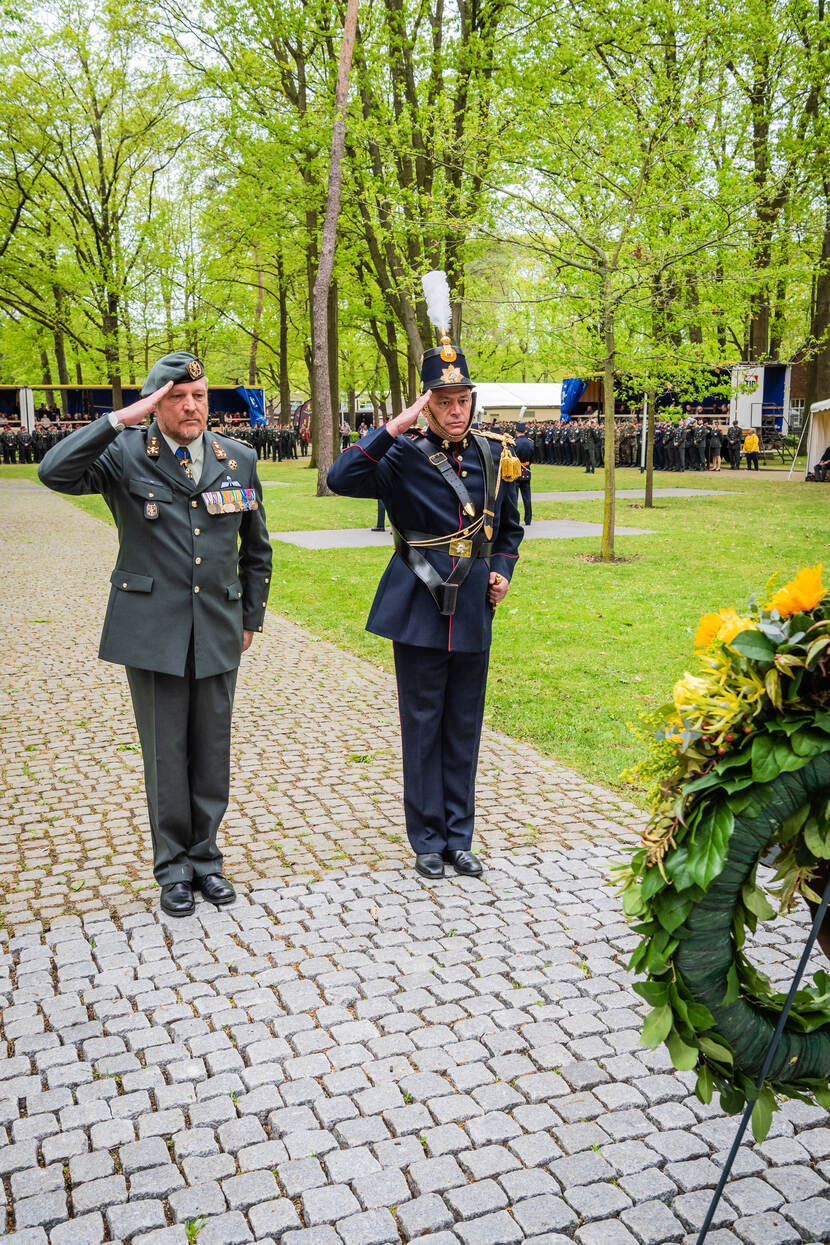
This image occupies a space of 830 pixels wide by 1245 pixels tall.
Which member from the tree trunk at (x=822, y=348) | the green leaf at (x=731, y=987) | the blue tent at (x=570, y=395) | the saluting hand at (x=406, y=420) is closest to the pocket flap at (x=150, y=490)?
the saluting hand at (x=406, y=420)

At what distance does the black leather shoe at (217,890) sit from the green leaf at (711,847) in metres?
2.79

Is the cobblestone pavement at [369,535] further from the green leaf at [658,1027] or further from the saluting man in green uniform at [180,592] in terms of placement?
the green leaf at [658,1027]

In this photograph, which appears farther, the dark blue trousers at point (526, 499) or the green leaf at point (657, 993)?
the dark blue trousers at point (526, 499)

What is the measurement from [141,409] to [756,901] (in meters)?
2.78

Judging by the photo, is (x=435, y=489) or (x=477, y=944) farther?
(x=435, y=489)

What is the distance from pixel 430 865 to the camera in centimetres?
477

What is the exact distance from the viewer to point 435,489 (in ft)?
15.1

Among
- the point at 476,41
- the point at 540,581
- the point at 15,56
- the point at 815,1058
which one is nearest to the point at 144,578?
the point at 815,1058

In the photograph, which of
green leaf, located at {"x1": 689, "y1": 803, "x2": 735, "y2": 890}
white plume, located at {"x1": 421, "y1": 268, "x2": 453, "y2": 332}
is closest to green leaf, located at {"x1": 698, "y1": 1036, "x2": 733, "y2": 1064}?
green leaf, located at {"x1": 689, "y1": 803, "x2": 735, "y2": 890}

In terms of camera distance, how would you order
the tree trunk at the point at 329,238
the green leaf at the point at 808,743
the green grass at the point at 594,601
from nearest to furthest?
1. the green leaf at the point at 808,743
2. the green grass at the point at 594,601
3. the tree trunk at the point at 329,238

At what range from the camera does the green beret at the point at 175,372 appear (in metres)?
4.02

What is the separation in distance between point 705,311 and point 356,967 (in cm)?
1305

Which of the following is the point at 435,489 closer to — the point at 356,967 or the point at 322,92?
the point at 356,967

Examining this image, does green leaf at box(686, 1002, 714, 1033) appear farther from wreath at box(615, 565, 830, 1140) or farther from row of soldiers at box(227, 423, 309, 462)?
row of soldiers at box(227, 423, 309, 462)
